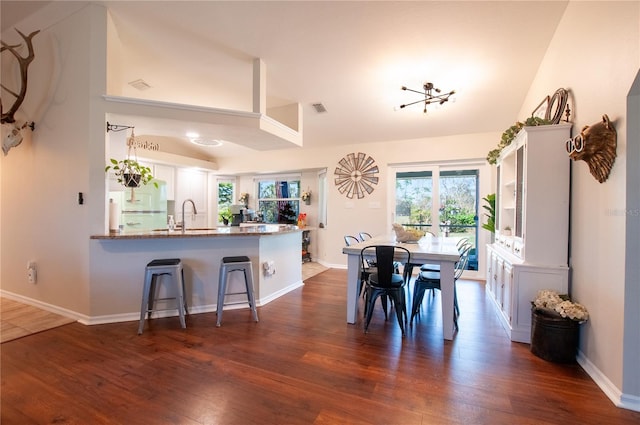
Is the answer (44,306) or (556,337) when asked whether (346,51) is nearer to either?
(556,337)

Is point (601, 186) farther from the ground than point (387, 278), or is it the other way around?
point (601, 186)

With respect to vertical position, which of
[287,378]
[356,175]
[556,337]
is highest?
[356,175]

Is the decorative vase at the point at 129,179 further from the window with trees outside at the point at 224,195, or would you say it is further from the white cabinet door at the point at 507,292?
the window with trees outside at the point at 224,195

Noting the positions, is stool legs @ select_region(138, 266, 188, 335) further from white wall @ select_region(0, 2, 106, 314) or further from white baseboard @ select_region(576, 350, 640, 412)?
white baseboard @ select_region(576, 350, 640, 412)

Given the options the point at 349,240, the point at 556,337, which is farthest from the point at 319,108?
the point at 556,337

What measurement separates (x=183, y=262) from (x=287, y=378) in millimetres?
1827

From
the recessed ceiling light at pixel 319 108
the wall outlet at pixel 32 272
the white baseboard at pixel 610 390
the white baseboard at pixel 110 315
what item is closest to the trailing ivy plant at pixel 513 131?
the white baseboard at pixel 610 390

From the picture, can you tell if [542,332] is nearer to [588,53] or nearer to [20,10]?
[588,53]

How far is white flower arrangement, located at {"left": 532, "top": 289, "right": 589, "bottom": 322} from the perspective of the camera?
6.72 ft

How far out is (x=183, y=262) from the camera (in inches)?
119

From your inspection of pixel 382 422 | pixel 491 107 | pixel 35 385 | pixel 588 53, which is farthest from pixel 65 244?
pixel 491 107

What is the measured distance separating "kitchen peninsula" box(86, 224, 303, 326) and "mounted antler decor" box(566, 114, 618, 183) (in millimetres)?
2827

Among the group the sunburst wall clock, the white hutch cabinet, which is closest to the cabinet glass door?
the white hutch cabinet

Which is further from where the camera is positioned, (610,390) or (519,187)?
(519,187)
